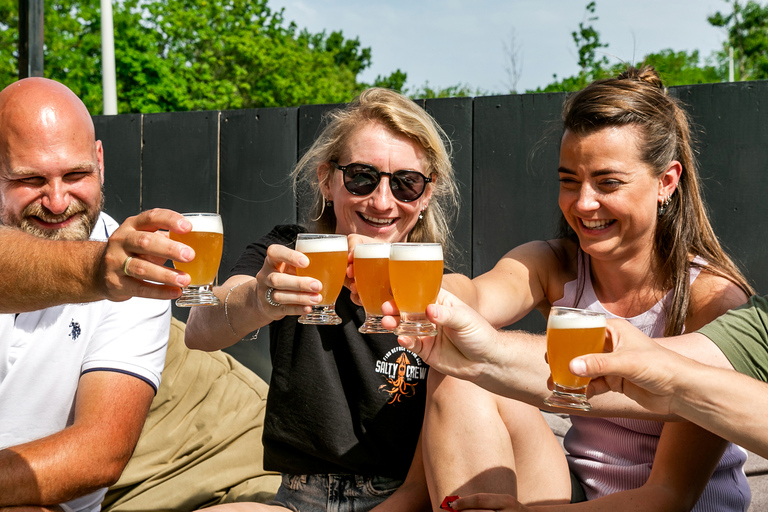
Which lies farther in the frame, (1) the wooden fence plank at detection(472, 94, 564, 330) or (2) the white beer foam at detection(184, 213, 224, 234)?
(1) the wooden fence plank at detection(472, 94, 564, 330)

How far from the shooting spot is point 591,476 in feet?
Result: 7.54

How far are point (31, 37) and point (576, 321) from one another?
16.9 feet

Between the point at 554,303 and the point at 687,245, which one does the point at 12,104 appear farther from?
the point at 687,245

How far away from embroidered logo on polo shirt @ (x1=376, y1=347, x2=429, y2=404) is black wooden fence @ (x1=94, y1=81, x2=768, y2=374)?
167 centimetres

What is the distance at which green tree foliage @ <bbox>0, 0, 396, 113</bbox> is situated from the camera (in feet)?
64.6

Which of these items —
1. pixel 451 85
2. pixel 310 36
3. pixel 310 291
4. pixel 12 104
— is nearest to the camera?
pixel 310 291

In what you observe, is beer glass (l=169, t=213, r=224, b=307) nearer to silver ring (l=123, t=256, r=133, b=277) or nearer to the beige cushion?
silver ring (l=123, t=256, r=133, b=277)

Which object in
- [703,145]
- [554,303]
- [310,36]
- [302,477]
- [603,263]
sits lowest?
[302,477]

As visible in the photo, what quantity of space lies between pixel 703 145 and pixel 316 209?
2.23 m

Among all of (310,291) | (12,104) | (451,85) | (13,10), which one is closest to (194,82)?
(13,10)

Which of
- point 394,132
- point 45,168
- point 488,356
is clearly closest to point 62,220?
point 45,168

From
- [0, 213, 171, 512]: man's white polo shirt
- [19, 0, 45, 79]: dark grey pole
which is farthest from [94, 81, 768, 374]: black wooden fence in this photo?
[0, 213, 171, 512]: man's white polo shirt

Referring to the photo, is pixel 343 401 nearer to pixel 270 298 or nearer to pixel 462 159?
pixel 270 298

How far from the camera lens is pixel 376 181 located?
254 centimetres
